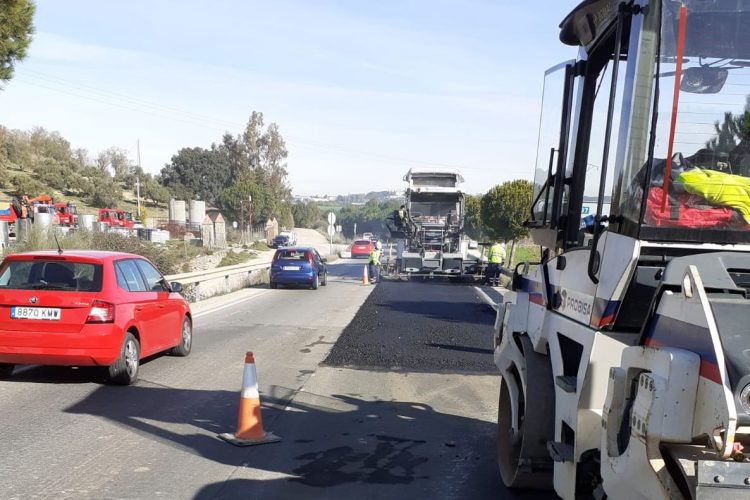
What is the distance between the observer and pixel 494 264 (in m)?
26.4

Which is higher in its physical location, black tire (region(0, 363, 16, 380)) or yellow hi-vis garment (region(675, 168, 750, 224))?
yellow hi-vis garment (region(675, 168, 750, 224))

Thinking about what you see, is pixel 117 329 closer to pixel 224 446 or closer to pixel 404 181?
pixel 224 446

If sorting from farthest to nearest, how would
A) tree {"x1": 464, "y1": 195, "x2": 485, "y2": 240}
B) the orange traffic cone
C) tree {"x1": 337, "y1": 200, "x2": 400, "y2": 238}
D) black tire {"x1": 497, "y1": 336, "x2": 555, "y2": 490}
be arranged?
1. tree {"x1": 337, "y1": 200, "x2": 400, "y2": 238}
2. tree {"x1": 464, "y1": 195, "x2": 485, "y2": 240}
3. the orange traffic cone
4. black tire {"x1": 497, "y1": 336, "x2": 555, "y2": 490}

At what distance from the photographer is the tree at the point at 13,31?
1278cm

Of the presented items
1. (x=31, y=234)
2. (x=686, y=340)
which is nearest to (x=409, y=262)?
(x=31, y=234)

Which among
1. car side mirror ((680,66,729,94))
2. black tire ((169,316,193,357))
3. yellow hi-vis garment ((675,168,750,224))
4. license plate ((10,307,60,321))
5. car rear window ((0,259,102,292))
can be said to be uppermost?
car side mirror ((680,66,729,94))

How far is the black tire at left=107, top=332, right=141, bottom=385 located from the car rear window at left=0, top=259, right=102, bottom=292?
756 mm

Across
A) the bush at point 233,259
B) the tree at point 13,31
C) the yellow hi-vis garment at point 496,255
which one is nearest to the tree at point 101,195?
the bush at point 233,259

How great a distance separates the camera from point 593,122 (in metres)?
4.32

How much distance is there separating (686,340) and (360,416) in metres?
5.30

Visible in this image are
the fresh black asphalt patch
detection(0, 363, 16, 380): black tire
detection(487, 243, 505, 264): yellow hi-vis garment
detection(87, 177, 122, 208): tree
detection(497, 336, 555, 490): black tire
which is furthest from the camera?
detection(87, 177, 122, 208): tree

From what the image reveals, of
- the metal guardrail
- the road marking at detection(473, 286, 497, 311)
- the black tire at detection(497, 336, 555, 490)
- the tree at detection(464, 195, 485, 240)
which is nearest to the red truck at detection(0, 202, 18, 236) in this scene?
the metal guardrail

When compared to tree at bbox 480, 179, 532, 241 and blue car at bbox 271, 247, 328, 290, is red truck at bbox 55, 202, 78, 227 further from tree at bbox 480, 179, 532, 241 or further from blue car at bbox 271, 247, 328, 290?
tree at bbox 480, 179, 532, 241

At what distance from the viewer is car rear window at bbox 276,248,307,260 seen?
85.6ft
